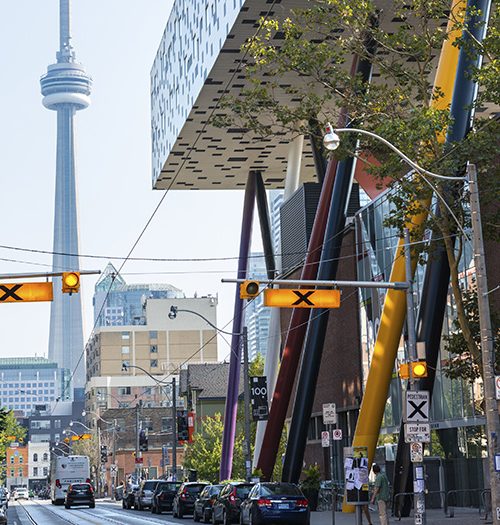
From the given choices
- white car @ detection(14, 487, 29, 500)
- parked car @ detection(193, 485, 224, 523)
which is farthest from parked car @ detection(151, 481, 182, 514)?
white car @ detection(14, 487, 29, 500)

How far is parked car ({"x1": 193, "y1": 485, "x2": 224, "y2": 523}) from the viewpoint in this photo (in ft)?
141

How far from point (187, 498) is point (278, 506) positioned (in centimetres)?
1695

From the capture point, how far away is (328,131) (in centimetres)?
2403

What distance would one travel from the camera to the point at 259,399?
55094mm

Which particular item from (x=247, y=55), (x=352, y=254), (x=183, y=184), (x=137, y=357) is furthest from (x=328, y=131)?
(x=137, y=357)

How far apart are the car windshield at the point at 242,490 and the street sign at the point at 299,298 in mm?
10113

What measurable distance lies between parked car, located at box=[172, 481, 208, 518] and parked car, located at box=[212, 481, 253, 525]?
942 cm

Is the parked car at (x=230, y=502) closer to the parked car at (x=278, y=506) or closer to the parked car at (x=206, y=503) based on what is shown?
the parked car at (x=206, y=503)

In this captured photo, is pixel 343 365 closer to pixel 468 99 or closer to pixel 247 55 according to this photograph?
pixel 247 55

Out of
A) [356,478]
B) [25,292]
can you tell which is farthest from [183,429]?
[25,292]

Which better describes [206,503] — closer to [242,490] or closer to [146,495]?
[242,490]

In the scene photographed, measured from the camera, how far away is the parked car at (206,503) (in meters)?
43.0

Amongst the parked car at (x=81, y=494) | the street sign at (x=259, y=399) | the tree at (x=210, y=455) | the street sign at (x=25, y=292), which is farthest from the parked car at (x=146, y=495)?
the street sign at (x=25, y=292)

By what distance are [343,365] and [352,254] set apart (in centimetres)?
578
